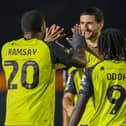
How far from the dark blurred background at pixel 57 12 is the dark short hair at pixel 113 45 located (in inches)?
124

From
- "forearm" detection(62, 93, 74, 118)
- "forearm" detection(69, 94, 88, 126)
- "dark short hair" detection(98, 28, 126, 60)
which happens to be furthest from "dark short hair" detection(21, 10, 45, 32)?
"forearm" detection(69, 94, 88, 126)

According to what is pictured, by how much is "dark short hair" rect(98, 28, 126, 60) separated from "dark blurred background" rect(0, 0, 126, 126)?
315 cm

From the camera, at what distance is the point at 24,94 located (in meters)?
5.04

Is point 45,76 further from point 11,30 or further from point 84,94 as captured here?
point 11,30

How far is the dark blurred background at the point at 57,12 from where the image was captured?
24.7 feet

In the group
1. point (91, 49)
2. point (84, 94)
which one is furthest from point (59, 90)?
point (84, 94)

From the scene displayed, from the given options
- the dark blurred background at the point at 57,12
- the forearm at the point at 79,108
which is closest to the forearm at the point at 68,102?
the forearm at the point at 79,108

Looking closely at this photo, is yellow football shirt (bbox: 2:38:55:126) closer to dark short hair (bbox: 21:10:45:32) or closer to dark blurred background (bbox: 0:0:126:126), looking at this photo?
dark short hair (bbox: 21:10:45:32)

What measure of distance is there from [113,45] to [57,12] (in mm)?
3346

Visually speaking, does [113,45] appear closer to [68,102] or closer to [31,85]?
[31,85]

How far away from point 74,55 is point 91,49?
24 cm

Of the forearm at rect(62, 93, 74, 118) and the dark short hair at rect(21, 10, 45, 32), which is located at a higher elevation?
the dark short hair at rect(21, 10, 45, 32)

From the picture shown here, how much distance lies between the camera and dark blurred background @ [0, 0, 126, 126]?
7.52m

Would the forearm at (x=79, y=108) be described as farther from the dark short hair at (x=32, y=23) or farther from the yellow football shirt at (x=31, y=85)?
the dark short hair at (x=32, y=23)
